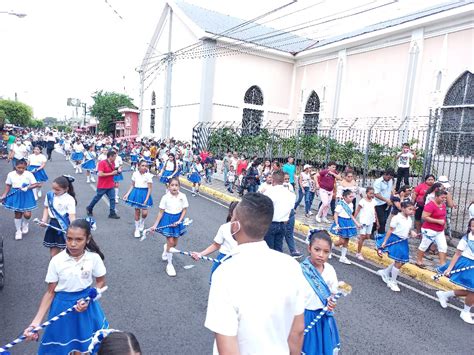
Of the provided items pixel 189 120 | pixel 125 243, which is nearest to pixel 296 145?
pixel 125 243

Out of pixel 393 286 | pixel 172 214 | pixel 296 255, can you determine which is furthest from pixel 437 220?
pixel 172 214

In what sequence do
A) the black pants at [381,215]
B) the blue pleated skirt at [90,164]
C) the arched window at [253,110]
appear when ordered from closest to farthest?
the black pants at [381,215] → the blue pleated skirt at [90,164] → the arched window at [253,110]

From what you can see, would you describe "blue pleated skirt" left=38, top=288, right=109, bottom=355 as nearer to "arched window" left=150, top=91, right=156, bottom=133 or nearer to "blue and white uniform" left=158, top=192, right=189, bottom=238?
"blue and white uniform" left=158, top=192, right=189, bottom=238

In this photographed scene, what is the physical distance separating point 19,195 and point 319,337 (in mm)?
6762

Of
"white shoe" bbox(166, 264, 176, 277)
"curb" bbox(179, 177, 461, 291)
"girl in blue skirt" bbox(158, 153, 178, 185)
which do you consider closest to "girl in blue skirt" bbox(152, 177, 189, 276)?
"white shoe" bbox(166, 264, 176, 277)

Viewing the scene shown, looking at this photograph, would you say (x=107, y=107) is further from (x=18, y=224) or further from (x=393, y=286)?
(x=393, y=286)

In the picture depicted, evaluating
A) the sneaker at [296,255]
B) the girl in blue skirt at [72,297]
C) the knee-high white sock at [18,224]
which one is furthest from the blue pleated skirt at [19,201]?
the sneaker at [296,255]

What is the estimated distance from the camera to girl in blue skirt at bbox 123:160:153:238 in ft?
27.0

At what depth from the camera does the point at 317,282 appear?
3.16 m

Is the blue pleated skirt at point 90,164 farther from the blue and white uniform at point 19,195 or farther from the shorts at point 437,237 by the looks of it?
the shorts at point 437,237

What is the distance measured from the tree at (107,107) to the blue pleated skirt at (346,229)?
143ft

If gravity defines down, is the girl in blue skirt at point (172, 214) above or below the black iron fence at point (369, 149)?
below

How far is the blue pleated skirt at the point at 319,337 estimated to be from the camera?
3.05m

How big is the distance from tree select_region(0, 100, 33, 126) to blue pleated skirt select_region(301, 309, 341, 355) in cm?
7196
